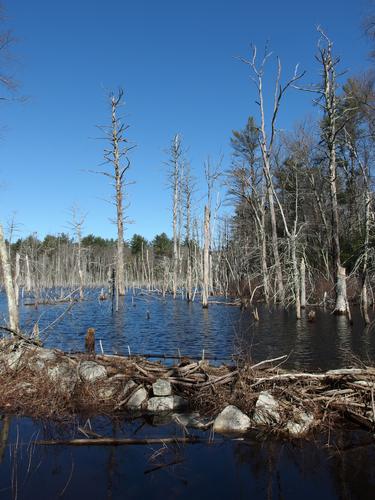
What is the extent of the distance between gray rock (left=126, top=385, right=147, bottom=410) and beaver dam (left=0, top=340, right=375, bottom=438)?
17 millimetres

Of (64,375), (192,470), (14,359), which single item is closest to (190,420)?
(192,470)

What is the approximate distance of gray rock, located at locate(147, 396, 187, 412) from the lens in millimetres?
7363

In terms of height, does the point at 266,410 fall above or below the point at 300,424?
above

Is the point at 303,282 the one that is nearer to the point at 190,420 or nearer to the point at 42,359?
the point at 42,359

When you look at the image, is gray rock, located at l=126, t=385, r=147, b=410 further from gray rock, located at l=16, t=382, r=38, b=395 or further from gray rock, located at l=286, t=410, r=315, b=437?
gray rock, located at l=286, t=410, r=315, b=437

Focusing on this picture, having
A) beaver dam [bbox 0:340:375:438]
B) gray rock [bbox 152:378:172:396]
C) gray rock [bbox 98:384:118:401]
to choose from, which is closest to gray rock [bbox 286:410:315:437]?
beaver dam [bbox 0:340:375:438]

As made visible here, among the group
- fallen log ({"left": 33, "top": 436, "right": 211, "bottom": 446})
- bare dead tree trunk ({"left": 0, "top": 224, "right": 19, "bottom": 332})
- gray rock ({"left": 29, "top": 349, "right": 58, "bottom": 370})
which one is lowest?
fallen log ({"left": 33, "top": 436, "right": 211, "bottom": 446})

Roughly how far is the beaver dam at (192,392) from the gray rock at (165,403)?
0.05 ft

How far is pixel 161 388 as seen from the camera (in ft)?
24.7

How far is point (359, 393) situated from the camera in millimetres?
6656

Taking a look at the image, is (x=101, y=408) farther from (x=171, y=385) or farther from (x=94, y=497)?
(x=94, y=497)

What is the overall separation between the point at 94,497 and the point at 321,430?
11.3 ft

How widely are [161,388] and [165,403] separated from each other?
261 millimetres

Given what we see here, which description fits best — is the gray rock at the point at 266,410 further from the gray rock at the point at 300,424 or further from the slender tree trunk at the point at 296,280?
the slender tree trunk at the point at 296,280
